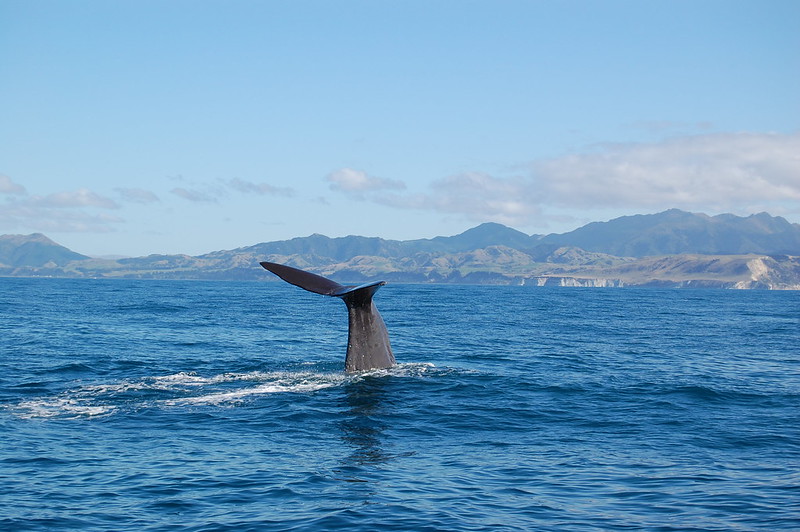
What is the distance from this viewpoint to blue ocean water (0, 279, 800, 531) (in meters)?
11.3

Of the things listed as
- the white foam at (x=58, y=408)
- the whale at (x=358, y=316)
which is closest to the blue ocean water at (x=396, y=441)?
the white foam at (x=58, y=408)

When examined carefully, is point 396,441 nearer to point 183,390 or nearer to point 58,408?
point 183,390

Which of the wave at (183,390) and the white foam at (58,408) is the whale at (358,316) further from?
the white foam at (58,408)

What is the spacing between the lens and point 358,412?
18188 millimetres

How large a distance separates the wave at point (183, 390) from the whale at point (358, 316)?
1.39 ft

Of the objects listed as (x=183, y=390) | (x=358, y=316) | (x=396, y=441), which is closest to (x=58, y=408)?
(x=183, y=390)

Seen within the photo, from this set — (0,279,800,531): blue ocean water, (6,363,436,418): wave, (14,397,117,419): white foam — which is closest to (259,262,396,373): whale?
(6,363,436,418): wave

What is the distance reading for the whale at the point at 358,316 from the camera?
18969mm

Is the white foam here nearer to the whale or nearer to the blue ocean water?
the blue ocean water

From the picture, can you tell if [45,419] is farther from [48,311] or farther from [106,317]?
[48,311]

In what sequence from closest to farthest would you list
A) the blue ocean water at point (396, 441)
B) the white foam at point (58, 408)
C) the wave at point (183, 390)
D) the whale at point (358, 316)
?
1. the blue ocean water at point (396, 441)
2. the white foam at point (58, 408)
3. the wave at point (183, 390)
4. the whale at point (358, 316)

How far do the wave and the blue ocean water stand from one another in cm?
10

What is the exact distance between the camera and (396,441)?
15.7 m

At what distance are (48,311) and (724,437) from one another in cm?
5081
